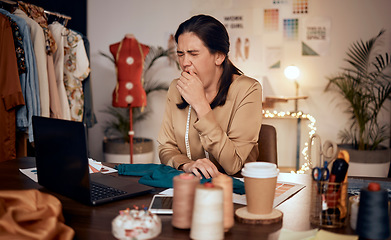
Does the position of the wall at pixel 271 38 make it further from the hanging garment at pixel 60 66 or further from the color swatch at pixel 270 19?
the hanging garment at pixel 60 66

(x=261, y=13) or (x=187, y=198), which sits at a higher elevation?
(x=261, y=13)

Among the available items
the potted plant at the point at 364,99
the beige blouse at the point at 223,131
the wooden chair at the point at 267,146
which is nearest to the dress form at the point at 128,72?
the potted plant at the point at 364,99

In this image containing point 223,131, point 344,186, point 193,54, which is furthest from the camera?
point 193,54

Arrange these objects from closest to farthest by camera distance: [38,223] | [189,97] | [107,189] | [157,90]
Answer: [38,223]
[107,189]
[189,97]
[157,90]

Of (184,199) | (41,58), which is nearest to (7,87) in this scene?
(41,58)

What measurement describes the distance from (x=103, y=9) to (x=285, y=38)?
2.18m

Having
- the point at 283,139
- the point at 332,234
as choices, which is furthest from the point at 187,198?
the point at 283,139

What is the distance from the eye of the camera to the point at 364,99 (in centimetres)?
438

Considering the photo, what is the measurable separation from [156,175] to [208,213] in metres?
0.60

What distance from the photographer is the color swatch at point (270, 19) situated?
4.74 m

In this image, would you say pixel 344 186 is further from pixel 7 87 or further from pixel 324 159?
pixel 7 87

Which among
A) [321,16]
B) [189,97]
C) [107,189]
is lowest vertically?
[107,189]

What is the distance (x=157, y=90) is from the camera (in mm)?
5027

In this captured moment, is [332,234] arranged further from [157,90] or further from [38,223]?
[157,90]
